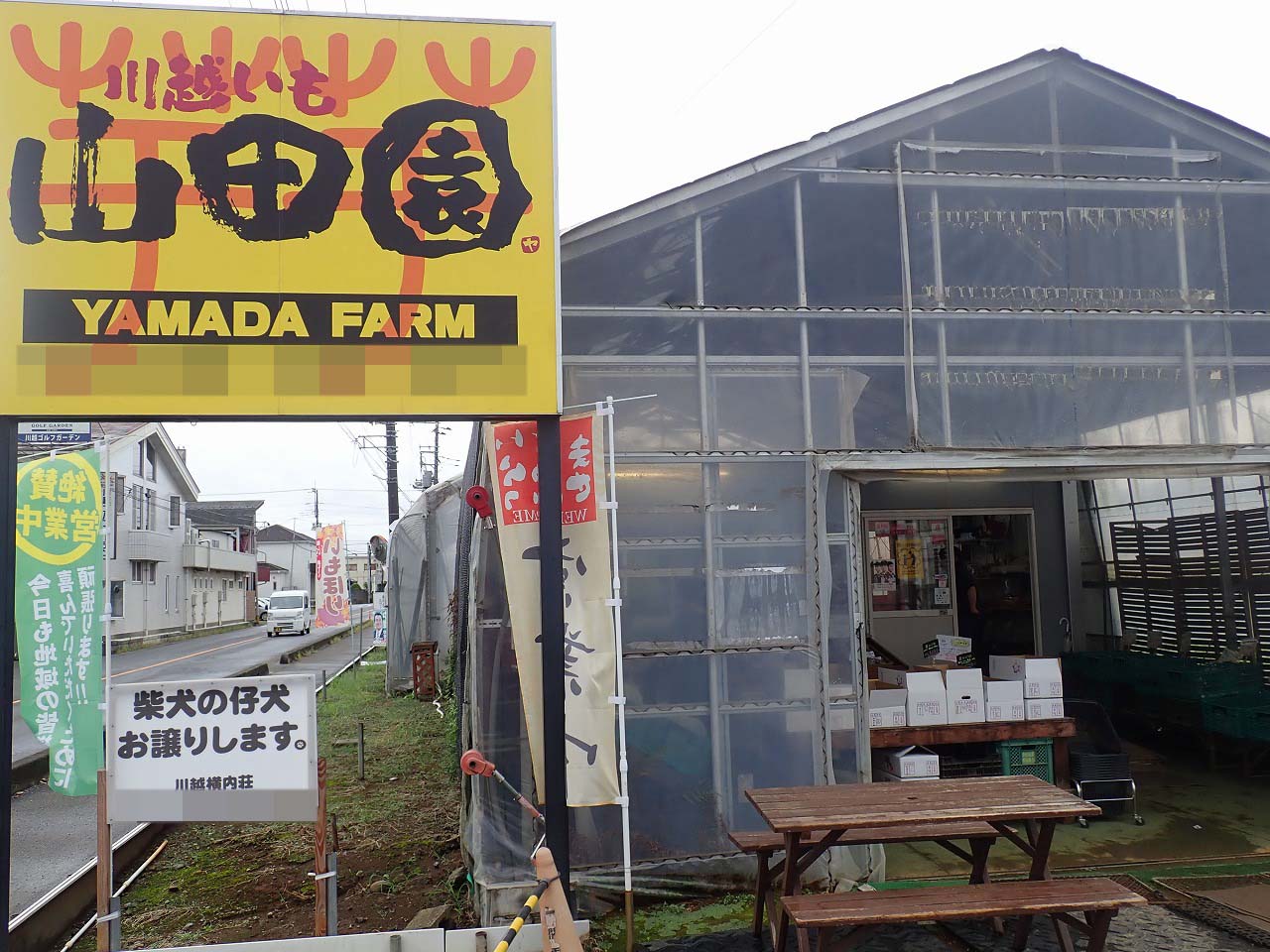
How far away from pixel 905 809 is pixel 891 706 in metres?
2.54

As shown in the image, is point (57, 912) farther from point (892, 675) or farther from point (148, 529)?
point (148, 529)

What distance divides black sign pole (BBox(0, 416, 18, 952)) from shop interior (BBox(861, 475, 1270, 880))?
692 cm

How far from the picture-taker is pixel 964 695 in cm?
742

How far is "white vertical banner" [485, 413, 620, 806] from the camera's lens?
5246 mm

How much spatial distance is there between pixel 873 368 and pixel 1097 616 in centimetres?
693

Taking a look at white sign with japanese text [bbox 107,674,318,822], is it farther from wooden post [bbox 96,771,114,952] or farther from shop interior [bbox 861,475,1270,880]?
shop interior [bbox 861,475,1270,880]

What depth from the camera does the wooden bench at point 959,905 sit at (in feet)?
14.2

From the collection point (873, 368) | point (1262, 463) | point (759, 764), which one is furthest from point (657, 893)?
point (1262, 463)

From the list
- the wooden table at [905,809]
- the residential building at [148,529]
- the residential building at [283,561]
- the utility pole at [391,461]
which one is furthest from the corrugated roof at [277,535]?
the wooden table at [905,809]

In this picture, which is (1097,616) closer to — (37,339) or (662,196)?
(662,196)

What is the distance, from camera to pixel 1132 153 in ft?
22.4

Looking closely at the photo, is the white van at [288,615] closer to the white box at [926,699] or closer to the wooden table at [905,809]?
the white box at [926,699]

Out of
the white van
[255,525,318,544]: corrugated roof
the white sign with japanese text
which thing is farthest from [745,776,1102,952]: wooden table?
[255,525,318,544]: corrugated roof

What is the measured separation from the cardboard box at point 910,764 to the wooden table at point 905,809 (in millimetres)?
1532
